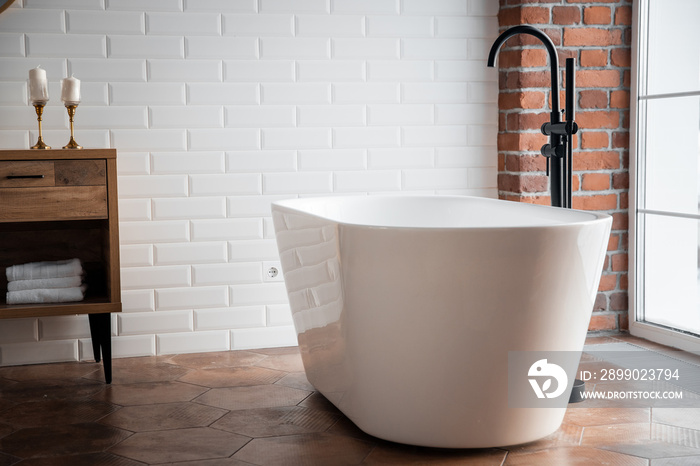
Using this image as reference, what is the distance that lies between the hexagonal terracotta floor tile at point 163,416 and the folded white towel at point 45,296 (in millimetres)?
518

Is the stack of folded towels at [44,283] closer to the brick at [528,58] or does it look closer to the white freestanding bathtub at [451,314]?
the white freestanding bathtub at [451,314]

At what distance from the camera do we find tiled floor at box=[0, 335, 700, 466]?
2148 millimetres

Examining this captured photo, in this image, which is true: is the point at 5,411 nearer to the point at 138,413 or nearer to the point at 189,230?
the point at 138,413

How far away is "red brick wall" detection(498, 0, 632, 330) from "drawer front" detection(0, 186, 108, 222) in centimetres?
180

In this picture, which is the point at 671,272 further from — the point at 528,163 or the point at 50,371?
the point at 50,371

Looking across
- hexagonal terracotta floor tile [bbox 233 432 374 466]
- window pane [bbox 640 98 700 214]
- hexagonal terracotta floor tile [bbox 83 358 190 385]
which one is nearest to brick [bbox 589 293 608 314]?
window pane [bbox 640 98 700 214]

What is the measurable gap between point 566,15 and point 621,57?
325 millimetres

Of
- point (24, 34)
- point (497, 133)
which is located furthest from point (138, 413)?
point (497, 133)

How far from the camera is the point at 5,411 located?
2625 mm

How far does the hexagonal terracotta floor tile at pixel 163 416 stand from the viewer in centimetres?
247

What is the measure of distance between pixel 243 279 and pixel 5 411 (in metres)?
1.14

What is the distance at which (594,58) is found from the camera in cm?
351

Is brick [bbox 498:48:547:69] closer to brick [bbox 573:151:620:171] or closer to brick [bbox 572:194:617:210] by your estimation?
brick [bbox 573:151:620:171]

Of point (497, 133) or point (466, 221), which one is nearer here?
point (466, 221)
